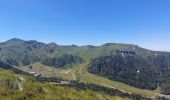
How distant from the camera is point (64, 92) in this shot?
18050 cm

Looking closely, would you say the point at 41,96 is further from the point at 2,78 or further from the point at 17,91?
the point at 2,78

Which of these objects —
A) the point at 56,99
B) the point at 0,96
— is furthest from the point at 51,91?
the point at 0,96

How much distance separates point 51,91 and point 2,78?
30.0 m

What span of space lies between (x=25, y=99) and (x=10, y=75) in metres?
22.5

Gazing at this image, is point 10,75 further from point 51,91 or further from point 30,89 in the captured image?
point 51,91

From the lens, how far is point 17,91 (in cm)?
16138

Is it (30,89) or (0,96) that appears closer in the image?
(0,96)

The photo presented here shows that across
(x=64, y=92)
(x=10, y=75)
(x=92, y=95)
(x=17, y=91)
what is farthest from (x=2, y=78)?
(x=92, y=95)

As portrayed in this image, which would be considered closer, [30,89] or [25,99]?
[25,99]

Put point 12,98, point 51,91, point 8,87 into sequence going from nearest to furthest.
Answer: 1. point 12,98
2. point 8,87
3. point 51,91

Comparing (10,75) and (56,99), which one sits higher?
(10,75)

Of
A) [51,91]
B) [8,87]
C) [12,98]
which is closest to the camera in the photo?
[12,98]

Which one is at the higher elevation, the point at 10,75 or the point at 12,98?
the point at 10,75

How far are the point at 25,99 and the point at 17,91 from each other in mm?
8462
